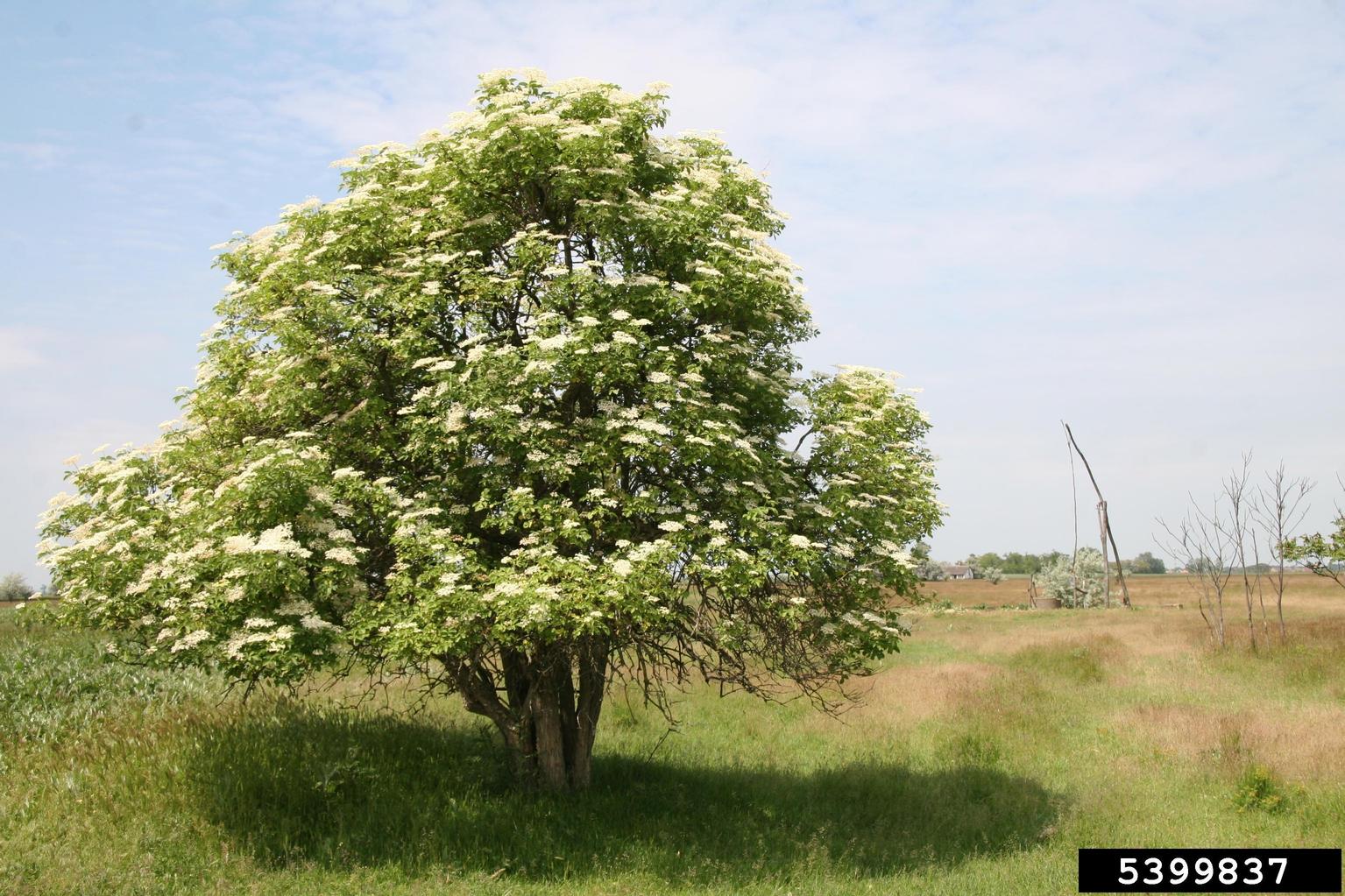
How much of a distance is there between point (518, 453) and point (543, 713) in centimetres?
508

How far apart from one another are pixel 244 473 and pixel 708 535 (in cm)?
674

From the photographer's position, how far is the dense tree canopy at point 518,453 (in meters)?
13.4

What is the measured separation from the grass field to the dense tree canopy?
6.75 feet

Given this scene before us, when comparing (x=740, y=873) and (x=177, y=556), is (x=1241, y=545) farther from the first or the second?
(x=177, y=556)

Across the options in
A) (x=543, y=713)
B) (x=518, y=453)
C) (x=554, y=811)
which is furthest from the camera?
(x=543, y=713)

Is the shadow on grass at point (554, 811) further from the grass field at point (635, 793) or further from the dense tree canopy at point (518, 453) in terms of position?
the dense tree canopy at point (518, 453)

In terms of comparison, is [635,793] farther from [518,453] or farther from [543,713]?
[518,453]

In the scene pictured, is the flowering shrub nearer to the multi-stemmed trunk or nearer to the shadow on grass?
the shadow on grass

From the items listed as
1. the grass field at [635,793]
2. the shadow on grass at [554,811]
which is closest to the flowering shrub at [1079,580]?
the grass field at [635,793]

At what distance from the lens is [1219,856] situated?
14680 mm

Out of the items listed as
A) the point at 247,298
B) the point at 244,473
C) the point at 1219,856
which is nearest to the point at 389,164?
the point at 247,298

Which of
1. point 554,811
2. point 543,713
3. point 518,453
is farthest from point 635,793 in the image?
point 518,453

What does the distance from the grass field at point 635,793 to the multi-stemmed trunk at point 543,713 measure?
28.4 inches

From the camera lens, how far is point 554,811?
621 inches
